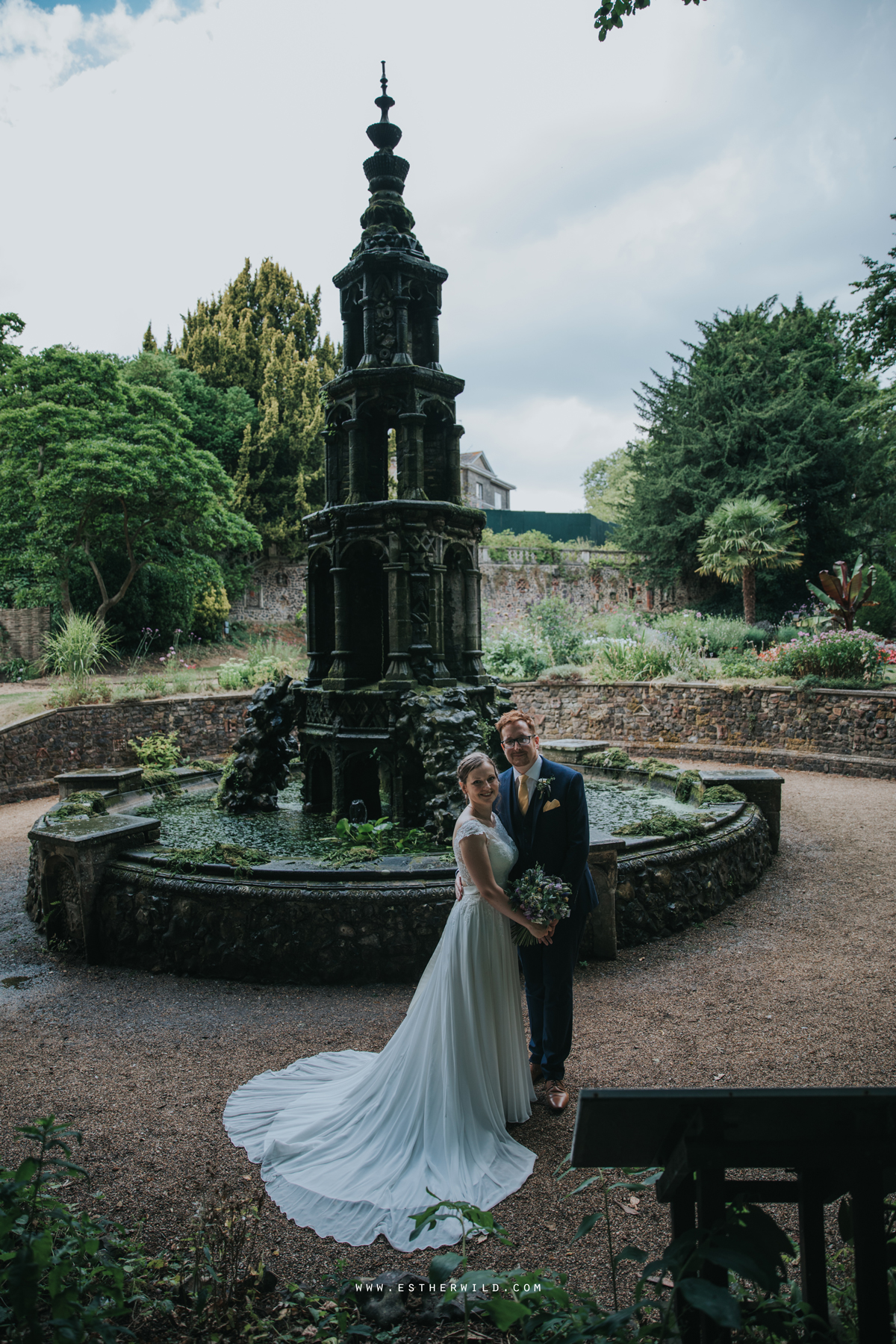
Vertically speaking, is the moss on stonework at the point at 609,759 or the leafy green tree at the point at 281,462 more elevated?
the leafy green tree at the point at 281,462

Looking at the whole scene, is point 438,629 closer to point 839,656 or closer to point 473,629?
point 473,629

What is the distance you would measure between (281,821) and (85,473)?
14.3m

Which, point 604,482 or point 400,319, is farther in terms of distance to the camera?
point 604,482

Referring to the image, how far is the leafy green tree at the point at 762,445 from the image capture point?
2344 cm

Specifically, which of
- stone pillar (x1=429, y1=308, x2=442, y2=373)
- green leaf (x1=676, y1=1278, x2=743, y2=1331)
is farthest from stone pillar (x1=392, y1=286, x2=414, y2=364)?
green leaf (x1=676, y1=1278, x2=743, y2=1331)

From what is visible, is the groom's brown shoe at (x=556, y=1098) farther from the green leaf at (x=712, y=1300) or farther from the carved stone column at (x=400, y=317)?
the carved stone column at (x=400, y=317)

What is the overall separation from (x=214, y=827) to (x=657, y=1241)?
5542 millimetres

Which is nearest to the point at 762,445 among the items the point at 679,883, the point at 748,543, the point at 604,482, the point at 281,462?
the point at 748,543

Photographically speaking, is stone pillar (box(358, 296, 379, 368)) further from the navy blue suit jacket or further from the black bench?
the black bench

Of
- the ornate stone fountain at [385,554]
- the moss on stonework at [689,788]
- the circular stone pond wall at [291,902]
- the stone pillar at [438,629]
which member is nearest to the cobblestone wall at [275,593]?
the ornate stone fountain at [385,554]

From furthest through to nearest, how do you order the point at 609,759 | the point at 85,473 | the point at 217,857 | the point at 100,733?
the point at 85,473
the point at 100,733
the point at 609,759
the point at 217,857

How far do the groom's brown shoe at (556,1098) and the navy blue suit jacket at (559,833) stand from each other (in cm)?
85

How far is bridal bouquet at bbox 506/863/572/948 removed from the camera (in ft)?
10.3

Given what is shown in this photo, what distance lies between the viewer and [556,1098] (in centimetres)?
340
